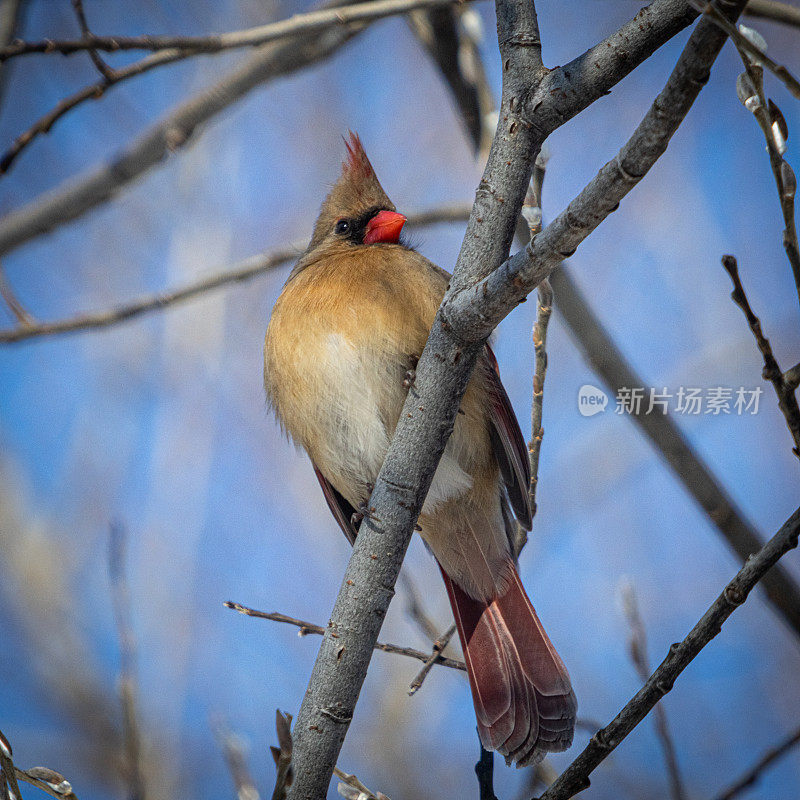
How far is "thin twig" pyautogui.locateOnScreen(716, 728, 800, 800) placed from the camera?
1.51 m

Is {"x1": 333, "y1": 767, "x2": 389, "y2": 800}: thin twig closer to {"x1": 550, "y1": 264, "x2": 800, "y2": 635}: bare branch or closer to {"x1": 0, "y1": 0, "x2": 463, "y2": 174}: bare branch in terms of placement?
{"x1": 550, "y1": 264, "x2": 800, "y2": 635}: bare branch

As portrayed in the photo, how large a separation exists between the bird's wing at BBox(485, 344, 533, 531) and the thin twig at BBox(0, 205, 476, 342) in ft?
2.28

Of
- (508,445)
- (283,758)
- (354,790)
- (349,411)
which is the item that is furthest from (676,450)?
(283,758)

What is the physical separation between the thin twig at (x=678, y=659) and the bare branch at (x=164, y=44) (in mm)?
1749

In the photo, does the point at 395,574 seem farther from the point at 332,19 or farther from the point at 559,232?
the point at 332,19

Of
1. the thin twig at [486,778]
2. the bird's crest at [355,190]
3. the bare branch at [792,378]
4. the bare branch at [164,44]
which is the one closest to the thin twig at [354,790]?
the thin twig at [486,778]

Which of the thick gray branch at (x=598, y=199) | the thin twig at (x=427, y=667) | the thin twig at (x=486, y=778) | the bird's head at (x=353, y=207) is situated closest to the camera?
the thick gray branch at (x=598, y=199)

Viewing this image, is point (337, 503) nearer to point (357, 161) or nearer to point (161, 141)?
point (357, 161)

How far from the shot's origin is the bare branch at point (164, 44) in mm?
2082

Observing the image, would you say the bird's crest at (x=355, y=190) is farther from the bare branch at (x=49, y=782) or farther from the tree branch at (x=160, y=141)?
the bare branch at (x=49, y=782)

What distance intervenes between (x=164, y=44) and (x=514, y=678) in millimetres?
2026

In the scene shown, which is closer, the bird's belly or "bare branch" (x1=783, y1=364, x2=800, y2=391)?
"bare branch" (x1=783, y1=364, x2=800, y2=391)

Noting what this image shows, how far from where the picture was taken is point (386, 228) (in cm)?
301

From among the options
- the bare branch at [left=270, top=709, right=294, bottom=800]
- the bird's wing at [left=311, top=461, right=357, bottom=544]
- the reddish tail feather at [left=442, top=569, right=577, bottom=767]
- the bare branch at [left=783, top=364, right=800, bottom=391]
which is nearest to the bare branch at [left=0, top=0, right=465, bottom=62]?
the bird's wing at [left=311, top=461, right=357, bottom=544]
